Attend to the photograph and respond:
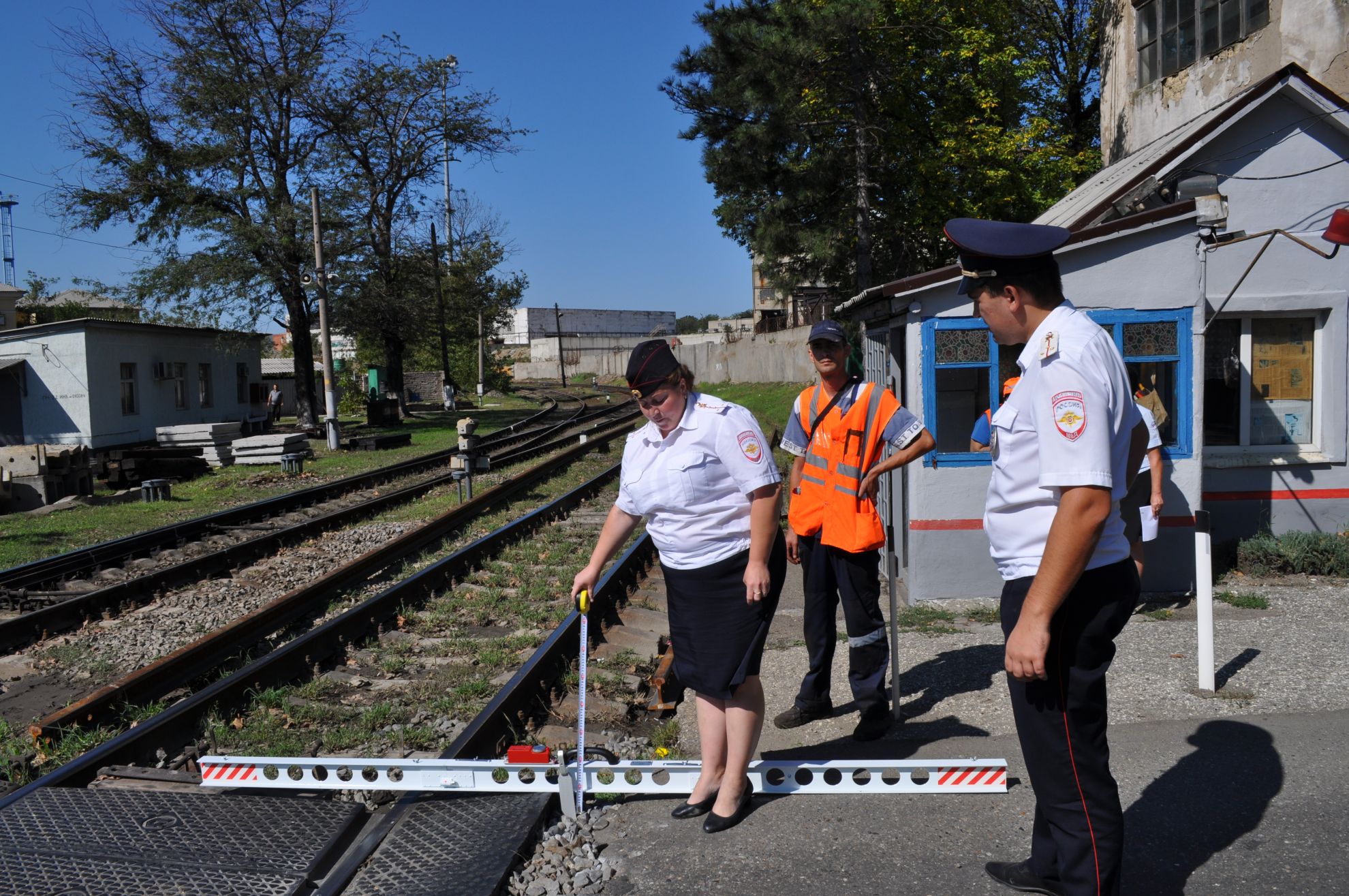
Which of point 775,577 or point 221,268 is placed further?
point 221,268

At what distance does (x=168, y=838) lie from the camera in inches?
154

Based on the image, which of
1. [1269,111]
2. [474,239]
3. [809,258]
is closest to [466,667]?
[1269,111]

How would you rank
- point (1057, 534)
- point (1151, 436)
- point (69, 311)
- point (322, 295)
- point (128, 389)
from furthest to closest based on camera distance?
point (69, 311) < point (322, 295) < point (128, 389) < point (1151, 436) < point (1057, 534)

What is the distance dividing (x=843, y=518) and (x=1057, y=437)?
7.45ft

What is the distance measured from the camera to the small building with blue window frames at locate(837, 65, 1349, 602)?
7.82m

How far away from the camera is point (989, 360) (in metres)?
7.87

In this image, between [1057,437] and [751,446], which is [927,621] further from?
[1057,437]

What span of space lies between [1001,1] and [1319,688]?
23.0 m

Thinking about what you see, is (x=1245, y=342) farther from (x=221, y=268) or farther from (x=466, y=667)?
(x=221, y=268)

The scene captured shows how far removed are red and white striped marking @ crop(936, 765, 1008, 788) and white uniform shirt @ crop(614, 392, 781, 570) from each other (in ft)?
4.33

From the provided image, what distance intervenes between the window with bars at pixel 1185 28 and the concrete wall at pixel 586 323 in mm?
88343

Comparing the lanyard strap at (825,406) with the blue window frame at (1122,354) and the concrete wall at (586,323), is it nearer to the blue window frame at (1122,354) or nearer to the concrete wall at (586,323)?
the blue window frame at (1122,354)

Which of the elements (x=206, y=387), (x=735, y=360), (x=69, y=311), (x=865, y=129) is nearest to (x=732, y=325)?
(x=735, y=360)

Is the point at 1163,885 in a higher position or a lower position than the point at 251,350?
lower
